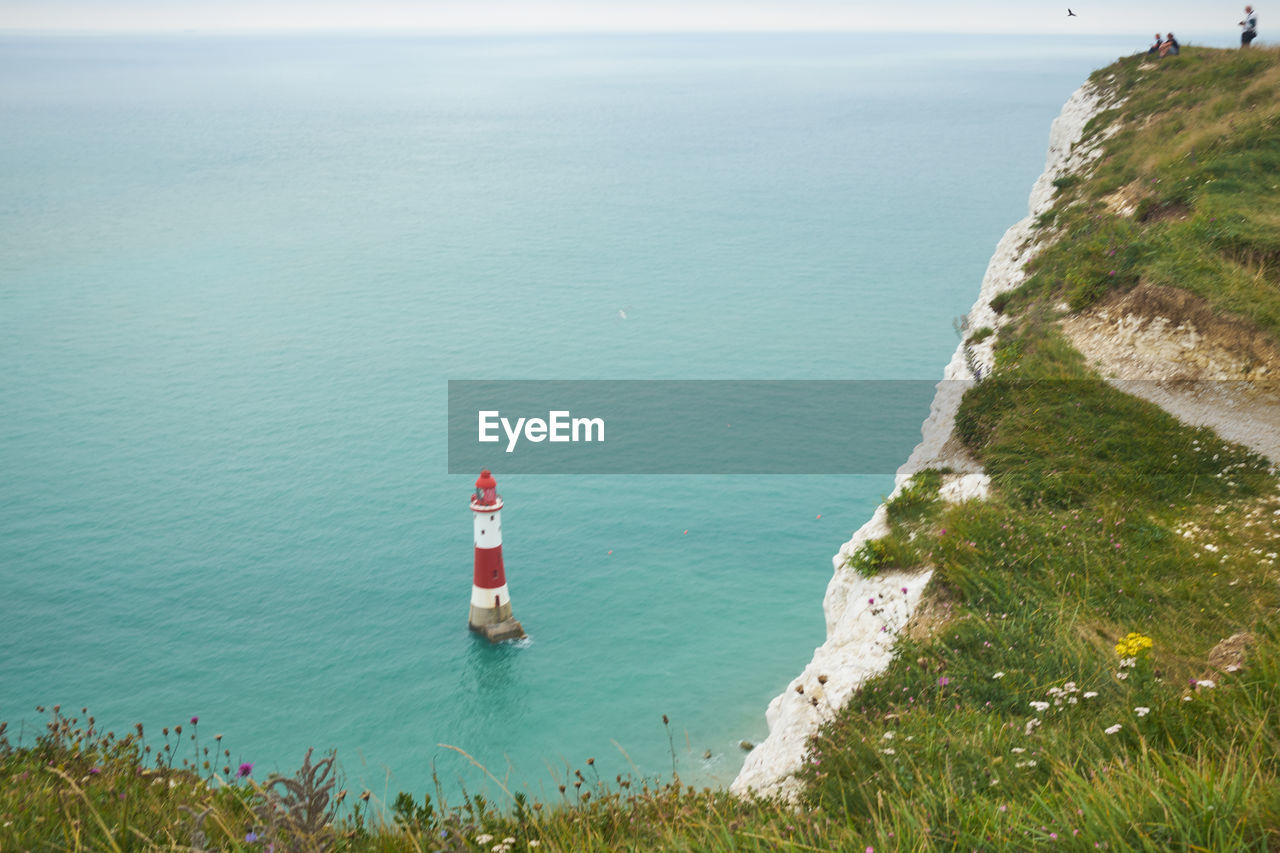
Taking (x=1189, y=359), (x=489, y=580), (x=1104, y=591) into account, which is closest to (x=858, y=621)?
(x=1104, y=591)

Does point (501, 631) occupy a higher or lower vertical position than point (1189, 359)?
lower

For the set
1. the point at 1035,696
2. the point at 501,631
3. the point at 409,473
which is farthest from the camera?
the point at 409,473

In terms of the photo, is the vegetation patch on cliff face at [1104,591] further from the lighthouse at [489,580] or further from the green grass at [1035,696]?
the lighthouse at [489,580]

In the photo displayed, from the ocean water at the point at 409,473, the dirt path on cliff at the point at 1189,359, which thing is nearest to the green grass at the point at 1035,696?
the dirt path on cliff at the point at 1189,359

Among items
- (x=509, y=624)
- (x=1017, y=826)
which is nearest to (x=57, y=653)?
(x=509, y=624)

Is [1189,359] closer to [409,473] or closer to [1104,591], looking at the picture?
[1104,591]

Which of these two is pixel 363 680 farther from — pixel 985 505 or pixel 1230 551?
pixel 1230 551

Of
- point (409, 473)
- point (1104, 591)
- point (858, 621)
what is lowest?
point (409, 473)
